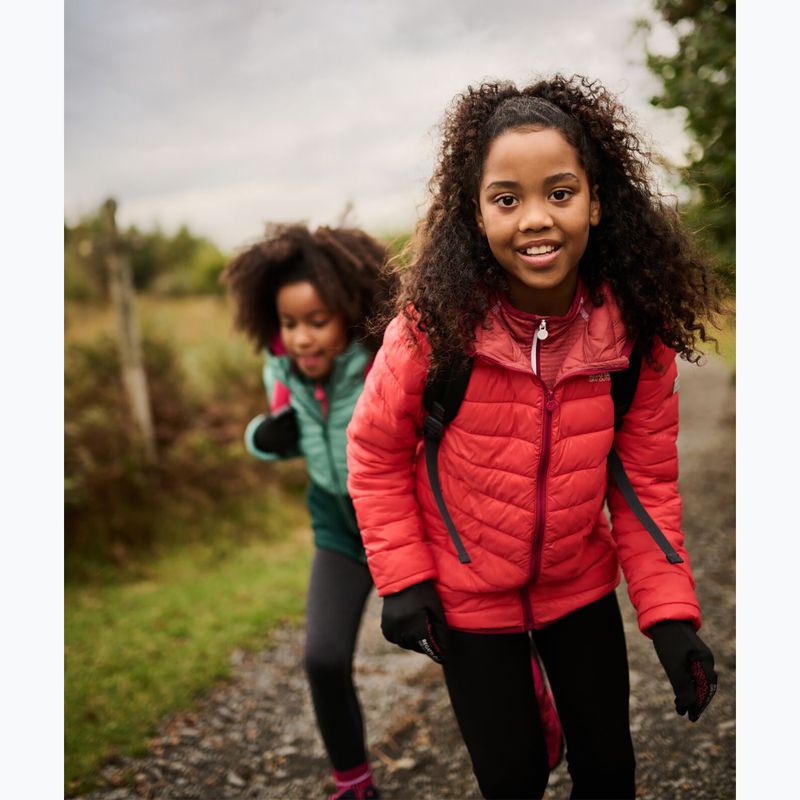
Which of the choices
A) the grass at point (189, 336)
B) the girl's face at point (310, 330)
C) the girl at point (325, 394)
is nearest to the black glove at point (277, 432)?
the girl at point (325, 394)

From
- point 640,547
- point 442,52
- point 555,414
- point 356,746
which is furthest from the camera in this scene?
point 442,52

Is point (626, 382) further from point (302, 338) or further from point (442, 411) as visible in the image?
point (302, 338)

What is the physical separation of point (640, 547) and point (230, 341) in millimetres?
5911

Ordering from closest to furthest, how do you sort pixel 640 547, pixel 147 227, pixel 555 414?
1. pixel 555 414
2. pixel 640 547
3. pixel 147 227

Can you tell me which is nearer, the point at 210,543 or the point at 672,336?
the point at 672,336

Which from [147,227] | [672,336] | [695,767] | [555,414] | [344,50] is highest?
[344,50]

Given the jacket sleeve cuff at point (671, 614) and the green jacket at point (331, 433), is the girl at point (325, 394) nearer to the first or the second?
the green jacket at point (331, 433)

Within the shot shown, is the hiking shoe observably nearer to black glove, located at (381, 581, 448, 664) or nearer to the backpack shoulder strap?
black glove, located at (381, 581, 448, 664)

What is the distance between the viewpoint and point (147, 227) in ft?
22.3

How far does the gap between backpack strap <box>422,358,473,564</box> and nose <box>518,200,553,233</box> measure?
1.14 feet

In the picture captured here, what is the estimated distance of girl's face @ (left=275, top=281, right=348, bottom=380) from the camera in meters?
2.82

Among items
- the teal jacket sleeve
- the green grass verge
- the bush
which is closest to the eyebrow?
the teal jacket sleeve

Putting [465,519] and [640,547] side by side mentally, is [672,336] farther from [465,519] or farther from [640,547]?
[465,519]
